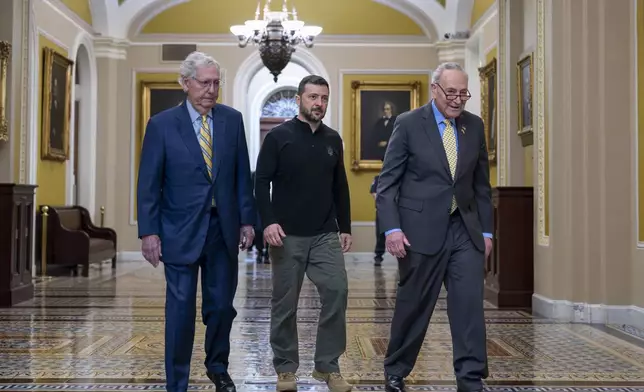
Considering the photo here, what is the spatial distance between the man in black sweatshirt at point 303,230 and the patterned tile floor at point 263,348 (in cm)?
30

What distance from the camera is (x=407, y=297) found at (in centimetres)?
389

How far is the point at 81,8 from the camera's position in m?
13.3

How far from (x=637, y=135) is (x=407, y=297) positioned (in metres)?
3.56

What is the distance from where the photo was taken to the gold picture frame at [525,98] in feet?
28.3

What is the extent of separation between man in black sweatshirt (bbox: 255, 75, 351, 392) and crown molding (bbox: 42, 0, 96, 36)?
8645mm

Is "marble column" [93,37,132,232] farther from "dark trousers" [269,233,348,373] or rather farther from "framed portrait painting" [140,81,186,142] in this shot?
"dark trousers" [269,233,348,373]

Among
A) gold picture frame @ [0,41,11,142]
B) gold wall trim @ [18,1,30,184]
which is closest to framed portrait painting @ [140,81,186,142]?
gold wall trim @ [18,1,30,184]

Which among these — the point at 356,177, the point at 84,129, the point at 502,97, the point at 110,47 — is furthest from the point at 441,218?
the point at 110,47

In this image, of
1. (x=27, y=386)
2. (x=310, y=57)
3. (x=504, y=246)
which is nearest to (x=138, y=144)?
(x=310, y=57)

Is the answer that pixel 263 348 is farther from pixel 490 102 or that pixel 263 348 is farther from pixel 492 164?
pixel 490 102

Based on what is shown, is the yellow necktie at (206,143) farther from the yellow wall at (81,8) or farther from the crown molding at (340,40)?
the crown molding at (340,40)

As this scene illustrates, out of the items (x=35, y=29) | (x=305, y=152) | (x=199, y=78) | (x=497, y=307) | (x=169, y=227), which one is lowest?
(x=497, y=307)

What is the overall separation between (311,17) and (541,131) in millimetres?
7940

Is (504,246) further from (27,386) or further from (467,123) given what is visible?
(27,386)
